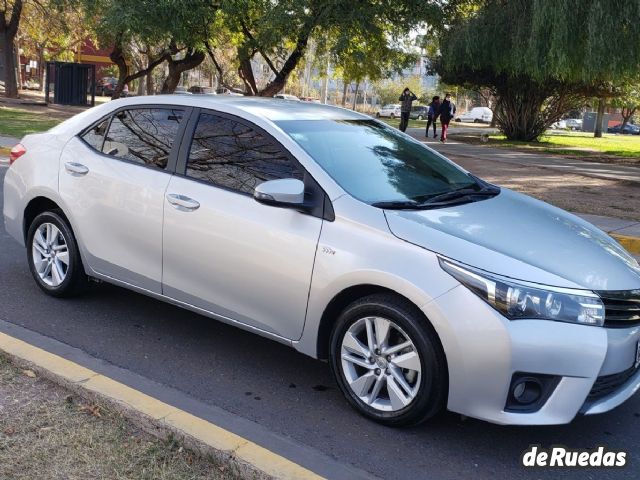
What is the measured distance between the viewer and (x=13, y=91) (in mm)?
34500

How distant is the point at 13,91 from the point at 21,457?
3516 centimetres

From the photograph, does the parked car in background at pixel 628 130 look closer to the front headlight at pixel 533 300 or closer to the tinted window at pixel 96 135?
the tinted window at pixel 96 135

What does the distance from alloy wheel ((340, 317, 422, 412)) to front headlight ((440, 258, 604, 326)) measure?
18.1 inches

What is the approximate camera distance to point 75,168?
5148mm

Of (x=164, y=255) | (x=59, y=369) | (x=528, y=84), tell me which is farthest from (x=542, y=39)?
(x=528, y=84)

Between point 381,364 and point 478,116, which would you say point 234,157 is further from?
point 478,116

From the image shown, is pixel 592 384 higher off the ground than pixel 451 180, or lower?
lower

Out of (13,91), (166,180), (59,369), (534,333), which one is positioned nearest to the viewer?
(534,333)

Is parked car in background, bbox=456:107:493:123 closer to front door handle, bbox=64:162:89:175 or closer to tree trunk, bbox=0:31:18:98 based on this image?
tree trunk, bbox=0:31:18:98

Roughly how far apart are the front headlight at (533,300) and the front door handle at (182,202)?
1.80 metres

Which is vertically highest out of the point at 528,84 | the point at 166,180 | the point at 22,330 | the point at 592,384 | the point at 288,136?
the point at 528,84

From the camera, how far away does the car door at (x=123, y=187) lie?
4684mm

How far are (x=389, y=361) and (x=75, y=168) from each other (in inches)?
110

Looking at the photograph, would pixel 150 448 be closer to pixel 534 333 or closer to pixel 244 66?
pixel 534 333
